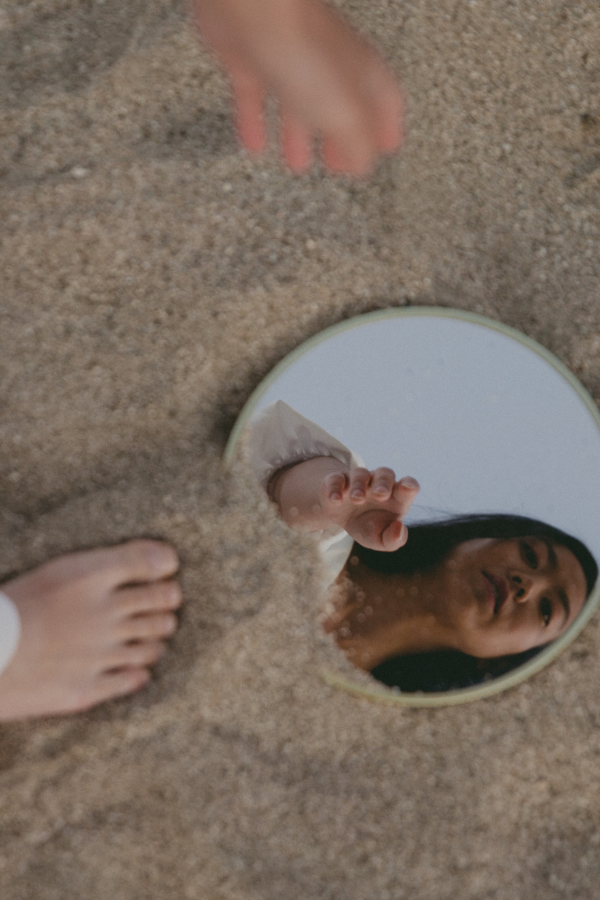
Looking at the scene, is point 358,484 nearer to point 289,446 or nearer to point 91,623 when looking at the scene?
point 289,446

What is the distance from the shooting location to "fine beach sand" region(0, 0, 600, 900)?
34.7 inches

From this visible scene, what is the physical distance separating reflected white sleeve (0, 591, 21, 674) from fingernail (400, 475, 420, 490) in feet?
1.62

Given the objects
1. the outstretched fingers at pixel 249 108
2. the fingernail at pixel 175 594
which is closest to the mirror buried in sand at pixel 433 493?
the fingernail at pixel 175 594

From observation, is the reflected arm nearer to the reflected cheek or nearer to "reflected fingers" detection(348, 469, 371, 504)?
"reflected fingers" detection(348, 469, 371, 504)

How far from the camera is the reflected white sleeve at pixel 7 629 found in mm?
892

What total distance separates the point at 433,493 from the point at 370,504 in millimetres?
A: 81

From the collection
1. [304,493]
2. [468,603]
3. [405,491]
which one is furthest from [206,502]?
[468,603]

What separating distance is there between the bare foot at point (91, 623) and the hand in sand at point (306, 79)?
0.53m

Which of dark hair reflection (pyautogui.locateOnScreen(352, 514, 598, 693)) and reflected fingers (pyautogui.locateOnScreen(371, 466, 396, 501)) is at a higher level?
reflected fingers (pyautogui.locateOnScreen(371, 466, 396, 501))

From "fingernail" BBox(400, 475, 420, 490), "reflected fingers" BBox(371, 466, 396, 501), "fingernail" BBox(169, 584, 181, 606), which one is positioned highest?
"fingernail" BBox(400, 475, 420, 490)

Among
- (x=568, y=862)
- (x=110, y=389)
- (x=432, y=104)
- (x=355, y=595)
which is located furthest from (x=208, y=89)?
(x=568, y=862)

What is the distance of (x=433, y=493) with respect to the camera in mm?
925

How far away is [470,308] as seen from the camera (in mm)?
972

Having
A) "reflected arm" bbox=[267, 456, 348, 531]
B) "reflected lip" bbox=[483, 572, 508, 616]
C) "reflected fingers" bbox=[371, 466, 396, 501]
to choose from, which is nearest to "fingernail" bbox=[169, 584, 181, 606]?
"reflected arm" bbox=[267, 456, 348, 531]
